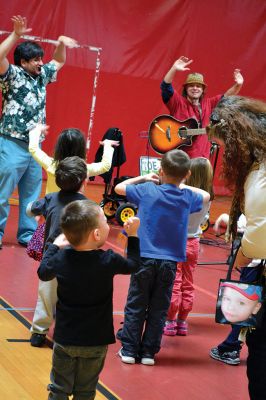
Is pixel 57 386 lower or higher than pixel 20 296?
higher

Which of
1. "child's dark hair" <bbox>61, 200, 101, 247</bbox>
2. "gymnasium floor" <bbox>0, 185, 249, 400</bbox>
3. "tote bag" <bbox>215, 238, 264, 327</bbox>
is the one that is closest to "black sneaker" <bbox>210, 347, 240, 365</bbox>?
"gymnasium floor" <bbox>0, 185, 249, 400</bbox>

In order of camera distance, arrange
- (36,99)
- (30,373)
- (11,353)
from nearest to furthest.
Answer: (30,373) < (11,353) < (36,99)

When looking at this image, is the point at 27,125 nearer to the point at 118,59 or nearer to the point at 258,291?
the point at 258,291

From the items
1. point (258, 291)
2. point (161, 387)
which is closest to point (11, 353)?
point (161, 387)

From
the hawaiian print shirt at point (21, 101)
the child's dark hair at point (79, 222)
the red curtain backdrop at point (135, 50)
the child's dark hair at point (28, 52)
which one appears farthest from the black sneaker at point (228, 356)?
the red curtain backdrop at point (135, 50)

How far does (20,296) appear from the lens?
16.4 ft

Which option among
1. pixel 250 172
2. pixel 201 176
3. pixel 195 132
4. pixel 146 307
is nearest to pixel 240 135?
pixel 250 172

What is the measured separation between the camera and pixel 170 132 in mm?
7191

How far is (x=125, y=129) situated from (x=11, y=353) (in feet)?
25.6

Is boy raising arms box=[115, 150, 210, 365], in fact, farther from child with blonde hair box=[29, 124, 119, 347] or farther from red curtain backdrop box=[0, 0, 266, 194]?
red curtain backdrop box=[0, 0, 266, 194]

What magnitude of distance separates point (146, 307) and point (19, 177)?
107 inches

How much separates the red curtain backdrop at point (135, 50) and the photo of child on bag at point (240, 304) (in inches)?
323

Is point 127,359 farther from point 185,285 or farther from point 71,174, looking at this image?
point 71,174

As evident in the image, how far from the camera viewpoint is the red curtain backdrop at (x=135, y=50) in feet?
34.9
